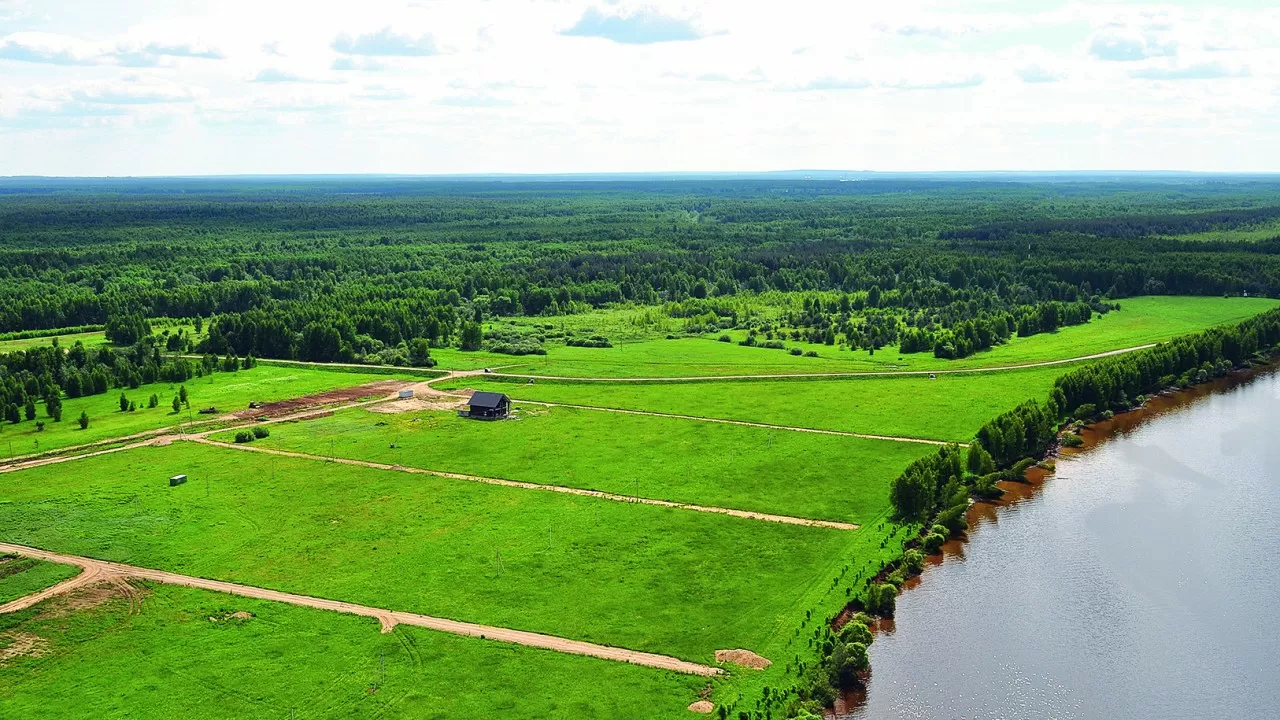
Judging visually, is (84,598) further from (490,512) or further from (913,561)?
(913,561)

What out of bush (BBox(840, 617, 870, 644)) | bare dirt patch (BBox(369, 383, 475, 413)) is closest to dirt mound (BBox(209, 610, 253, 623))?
bush (BBox(840, 617, 870, 644))

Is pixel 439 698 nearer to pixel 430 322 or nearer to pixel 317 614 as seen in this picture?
pixel 317 614

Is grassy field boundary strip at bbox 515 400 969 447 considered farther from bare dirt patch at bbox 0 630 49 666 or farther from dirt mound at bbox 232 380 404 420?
bare dirt patch at bbox 0 630 49 666

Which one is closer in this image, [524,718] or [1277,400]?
[524,718]

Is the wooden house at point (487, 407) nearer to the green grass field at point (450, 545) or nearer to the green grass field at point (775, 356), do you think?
the green grass field at point (450, 545)

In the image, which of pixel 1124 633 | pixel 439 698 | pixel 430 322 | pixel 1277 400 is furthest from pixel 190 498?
pixel 1277 400

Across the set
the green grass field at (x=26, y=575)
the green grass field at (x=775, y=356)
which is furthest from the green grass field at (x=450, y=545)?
the green grass field at (x=775, y=356)
